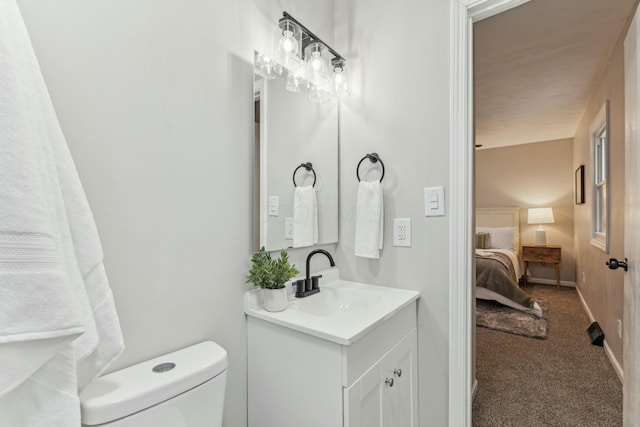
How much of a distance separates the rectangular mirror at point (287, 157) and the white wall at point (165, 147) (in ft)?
0.19

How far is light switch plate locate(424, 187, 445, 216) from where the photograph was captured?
141cm

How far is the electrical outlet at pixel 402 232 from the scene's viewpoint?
151 cm

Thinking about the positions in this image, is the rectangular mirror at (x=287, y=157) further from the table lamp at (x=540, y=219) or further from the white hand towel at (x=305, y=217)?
the table lamp at (x=540, y=219)

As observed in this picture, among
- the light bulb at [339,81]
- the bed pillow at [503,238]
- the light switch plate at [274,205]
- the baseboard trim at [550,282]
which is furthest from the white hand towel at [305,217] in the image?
the baseboard trim at [550,282]

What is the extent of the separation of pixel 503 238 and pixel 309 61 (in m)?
5.01

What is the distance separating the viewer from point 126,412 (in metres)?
0.76

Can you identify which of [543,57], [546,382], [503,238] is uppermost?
[543,57]

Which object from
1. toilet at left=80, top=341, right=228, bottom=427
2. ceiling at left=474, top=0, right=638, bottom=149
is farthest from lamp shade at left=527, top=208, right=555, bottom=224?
toilet at left=80, top=341, right=228, bottom=427

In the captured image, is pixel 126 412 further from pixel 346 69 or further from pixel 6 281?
pixel 346 69

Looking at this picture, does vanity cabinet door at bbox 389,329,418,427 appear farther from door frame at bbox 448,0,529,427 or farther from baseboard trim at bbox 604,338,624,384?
baseboard trim at bbox 604,338,624,384

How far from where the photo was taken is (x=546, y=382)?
2275mm

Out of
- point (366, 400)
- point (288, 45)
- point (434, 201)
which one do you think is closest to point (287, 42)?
point (288, 45)

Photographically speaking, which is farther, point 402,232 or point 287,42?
point 402,232

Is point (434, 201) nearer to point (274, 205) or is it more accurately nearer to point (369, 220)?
point (369, 220)
